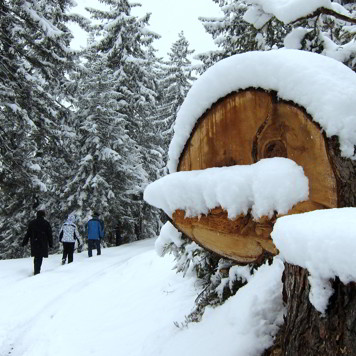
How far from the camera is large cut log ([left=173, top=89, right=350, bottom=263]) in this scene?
5.94 ft

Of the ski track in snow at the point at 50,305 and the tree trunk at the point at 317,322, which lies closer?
the tree trunk at the point at 317,322

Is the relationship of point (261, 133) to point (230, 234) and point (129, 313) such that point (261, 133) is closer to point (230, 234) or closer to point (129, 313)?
point (230, 234)

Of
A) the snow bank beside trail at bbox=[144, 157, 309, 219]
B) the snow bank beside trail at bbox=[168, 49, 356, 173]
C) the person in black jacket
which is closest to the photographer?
the snow bank beside trail at bbox=[168, 49, 356, 173]

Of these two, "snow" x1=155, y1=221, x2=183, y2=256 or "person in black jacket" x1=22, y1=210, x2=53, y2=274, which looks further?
"person in black jacket" x1=22, y1=210, x2=53, y2=274

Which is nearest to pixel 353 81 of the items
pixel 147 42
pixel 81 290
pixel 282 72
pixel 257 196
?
pixel 282 72

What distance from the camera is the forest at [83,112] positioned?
37.7 ft

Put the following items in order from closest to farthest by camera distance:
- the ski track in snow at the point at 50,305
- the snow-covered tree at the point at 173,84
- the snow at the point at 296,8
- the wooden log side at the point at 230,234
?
1. the wooden log side at the point at 230,234
2. the snow at the point at 296,8
3. the ski track in snow at the point at 50,305
4. the snow-covered tree at the point at 173,84

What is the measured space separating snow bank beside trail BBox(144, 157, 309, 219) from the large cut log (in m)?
0.07

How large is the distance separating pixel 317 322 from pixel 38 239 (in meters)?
9.39

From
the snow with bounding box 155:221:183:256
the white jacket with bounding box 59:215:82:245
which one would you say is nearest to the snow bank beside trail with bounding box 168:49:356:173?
the snow with bounding box 155:221:183:256

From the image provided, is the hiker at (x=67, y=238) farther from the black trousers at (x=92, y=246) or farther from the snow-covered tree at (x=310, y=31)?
the snow-covered tree at (x=310, y=31)

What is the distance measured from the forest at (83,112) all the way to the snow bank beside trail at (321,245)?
29.0 ft

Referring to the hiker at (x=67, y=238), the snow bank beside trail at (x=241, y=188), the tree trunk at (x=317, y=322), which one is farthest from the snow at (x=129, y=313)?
the hiker at (x=67, y=238)

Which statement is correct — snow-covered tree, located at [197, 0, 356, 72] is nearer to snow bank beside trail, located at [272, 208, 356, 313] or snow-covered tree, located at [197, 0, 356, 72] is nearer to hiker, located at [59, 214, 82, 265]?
snow bank beside trail, located at [272, 208, 356, 313]
